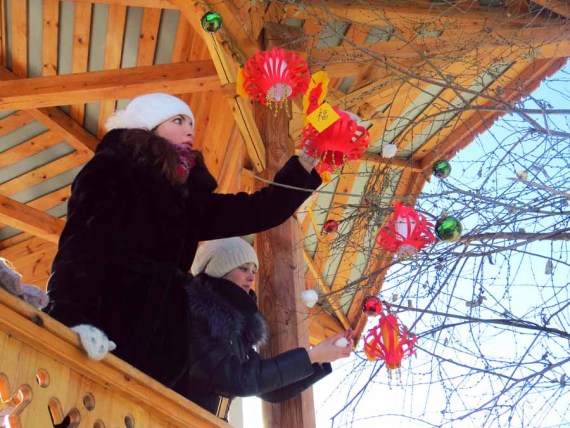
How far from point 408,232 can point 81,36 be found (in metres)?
3.06

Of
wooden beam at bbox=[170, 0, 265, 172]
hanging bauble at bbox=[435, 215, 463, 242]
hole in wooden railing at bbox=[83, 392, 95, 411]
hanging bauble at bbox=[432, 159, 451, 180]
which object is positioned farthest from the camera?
wooden beam at bbox=[170, 0, 265, 172]

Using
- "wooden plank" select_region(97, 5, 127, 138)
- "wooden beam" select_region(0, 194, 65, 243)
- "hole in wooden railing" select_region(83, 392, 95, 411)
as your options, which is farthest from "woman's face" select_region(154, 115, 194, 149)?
"wooden beam" select_region(0, 194, 65, 243)

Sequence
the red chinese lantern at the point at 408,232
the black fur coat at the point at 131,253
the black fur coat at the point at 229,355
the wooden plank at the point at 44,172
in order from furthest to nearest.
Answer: the wooden plank at the point at 44,172 < the red chinese lantern at the point at 408,232 < the black fur coat at the point at 229,355 < the black fur coat at the point at 131,253

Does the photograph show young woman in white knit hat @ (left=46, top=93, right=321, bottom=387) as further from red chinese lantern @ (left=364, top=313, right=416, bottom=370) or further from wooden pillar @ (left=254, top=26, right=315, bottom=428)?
wooden pillar @ (left=254, top=26, right=315, bottom=428)

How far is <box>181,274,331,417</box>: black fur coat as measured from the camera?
2.79 meters

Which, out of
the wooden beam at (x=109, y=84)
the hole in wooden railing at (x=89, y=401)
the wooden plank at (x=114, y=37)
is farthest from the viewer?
the wooden plank at (x=114, y=37)

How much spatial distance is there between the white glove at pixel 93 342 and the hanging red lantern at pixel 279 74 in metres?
1.47

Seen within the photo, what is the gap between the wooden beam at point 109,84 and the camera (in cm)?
460

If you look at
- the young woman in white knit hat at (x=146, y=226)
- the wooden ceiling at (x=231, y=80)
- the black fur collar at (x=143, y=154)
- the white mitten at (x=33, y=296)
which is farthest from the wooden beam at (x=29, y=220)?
the white mitten at (x=33, y=296)

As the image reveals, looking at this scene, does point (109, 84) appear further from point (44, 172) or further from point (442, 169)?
point (442, 169)

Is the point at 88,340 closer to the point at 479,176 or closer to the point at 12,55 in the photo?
the point at 479,176

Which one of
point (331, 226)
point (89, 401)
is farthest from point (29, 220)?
point (89, 401)

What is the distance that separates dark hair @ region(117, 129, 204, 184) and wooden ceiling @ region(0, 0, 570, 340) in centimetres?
77

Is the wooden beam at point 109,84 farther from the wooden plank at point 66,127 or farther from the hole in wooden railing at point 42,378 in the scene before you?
the hole in wooden railing at point 42,378
